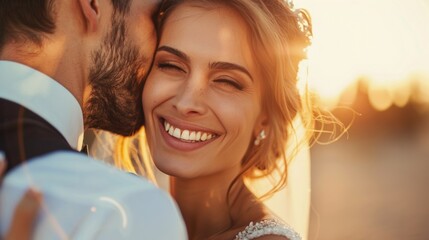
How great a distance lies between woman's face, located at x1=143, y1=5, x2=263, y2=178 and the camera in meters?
3.62

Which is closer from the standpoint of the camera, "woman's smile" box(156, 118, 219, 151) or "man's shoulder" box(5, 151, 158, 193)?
"man's shoulder" box(5, 151, 158, 193)

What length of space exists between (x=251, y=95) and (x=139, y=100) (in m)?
0.63

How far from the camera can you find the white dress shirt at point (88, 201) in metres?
1.74

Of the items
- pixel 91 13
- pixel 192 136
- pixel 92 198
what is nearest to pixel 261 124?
pixel 192 136

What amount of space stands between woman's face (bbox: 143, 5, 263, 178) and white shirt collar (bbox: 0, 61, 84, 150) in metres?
1.30

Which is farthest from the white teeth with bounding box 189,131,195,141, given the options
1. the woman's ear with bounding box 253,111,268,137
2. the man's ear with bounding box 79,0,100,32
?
the man's ear with bounding box 79,0,100,32

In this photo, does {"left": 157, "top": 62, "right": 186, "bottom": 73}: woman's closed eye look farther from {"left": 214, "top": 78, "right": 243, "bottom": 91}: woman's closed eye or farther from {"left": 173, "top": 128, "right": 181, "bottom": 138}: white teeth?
{"left": 173, "top": 128, "right": 181, "bottom": 138}: white teeth

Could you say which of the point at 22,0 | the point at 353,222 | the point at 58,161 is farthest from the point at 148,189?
the point at 353,222

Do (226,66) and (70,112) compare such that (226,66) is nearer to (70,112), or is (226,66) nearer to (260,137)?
(260,137)

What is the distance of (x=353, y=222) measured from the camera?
17141 millimetres

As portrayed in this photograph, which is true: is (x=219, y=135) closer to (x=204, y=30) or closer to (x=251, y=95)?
(x=251, y=95)

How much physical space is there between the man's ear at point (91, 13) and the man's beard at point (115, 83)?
0.39ft

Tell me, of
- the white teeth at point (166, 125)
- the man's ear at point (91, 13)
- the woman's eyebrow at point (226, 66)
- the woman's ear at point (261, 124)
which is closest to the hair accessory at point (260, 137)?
the woman's ear at point (261, 124)

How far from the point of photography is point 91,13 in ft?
8.30
